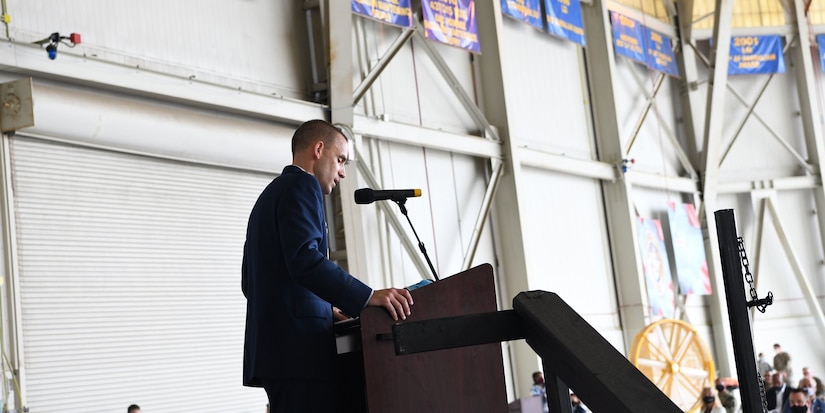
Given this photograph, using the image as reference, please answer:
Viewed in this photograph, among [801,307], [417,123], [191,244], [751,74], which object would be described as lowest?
[801,307]

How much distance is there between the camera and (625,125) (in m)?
17.8

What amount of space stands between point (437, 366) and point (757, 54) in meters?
18.6

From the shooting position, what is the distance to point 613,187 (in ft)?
54.6

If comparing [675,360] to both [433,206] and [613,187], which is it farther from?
[433,206]

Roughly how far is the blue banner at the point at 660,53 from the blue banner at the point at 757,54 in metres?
1.36

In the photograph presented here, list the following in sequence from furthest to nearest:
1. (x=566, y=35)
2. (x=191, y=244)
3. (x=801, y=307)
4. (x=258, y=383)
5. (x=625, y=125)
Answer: (x=801, y=307) → (x=625, y=125) → (x=566, y=35) → (x=191, y=244) → (x=258, y=383)

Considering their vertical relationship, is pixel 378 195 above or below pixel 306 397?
above

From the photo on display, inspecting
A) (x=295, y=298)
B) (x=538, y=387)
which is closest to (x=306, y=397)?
(x=295, y=298)

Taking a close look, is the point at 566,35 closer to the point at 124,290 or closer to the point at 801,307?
the point at 801,307

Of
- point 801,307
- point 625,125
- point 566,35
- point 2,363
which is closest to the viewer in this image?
point 2,363

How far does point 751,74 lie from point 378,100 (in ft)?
33.9

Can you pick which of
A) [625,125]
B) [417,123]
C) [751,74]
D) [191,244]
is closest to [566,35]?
[625,125]

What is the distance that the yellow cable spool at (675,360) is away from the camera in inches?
562

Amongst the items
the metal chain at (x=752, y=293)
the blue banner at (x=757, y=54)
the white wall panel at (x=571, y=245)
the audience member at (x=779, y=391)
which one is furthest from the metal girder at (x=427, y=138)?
the metal chain at (x=752, y=293)
